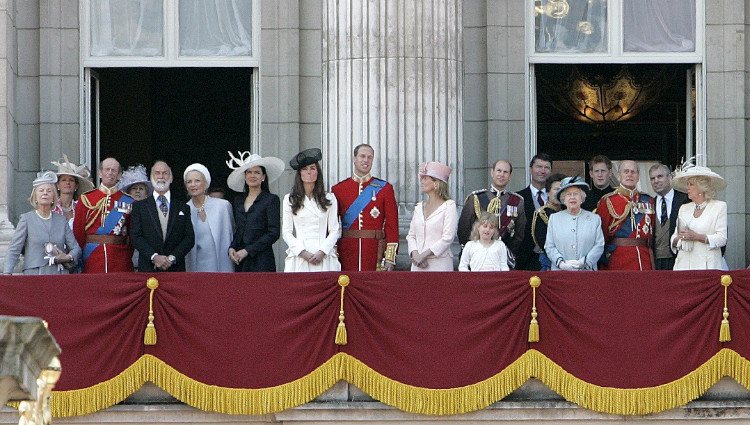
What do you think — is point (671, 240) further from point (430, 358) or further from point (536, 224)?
point (430, 358)

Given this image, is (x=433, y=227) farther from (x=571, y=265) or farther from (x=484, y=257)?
(x=571, y=265)

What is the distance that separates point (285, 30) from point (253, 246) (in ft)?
13.3

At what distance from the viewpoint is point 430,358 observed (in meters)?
17.0

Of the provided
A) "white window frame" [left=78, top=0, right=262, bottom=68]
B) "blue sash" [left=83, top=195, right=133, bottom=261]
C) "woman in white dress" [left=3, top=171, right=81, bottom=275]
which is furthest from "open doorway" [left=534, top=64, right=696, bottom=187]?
"woman in white dress" [left=3, top=171, right=81, bottom=275]

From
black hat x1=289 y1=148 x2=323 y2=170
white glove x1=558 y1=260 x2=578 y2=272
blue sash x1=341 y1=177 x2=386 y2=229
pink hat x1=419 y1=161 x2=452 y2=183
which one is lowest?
white glove x1=558 y1=260 x2=578 y2=272

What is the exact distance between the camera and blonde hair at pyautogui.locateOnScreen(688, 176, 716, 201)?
18.0m

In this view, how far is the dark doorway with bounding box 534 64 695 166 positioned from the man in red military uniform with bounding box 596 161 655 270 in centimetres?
670

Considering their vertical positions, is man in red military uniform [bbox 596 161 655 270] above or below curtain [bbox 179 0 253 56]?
below

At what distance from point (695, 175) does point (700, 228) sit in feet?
1.77

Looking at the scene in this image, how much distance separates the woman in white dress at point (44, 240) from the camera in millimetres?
17828

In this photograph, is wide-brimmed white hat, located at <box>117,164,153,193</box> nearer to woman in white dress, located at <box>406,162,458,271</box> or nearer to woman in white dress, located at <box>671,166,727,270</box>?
woman in white dress, located at <box>406,162,458,271</box>

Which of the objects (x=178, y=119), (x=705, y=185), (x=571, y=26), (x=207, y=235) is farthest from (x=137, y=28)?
(x=178, y=119)

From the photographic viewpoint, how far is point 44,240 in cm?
1784

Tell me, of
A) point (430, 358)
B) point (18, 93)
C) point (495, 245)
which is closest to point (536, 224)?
point (495, 245)
